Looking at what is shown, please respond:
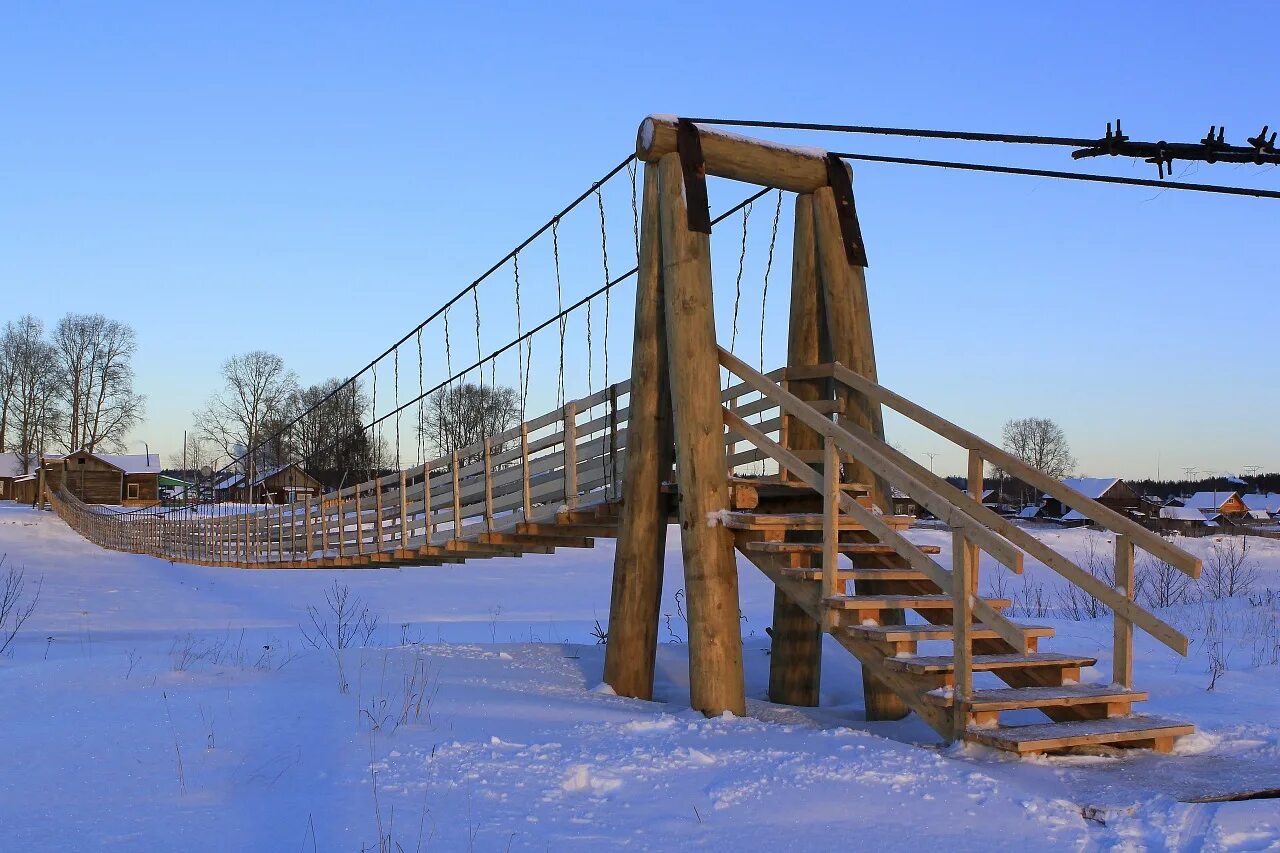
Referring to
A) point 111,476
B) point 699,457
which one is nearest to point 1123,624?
point 699,457

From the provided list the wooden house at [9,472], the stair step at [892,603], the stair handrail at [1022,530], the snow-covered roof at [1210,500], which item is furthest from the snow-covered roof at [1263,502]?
the stair step at [892,603]

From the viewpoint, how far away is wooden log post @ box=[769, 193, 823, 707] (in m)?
8.34

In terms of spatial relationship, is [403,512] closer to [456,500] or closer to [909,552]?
[456,500]

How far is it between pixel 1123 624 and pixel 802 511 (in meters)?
2.86

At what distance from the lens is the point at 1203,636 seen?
33.2ft

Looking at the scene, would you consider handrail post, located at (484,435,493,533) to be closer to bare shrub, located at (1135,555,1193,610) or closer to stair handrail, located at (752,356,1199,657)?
stair handrail, located at (752,356,1199,657)

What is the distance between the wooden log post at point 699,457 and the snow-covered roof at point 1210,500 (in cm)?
8677

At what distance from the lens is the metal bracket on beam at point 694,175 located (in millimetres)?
7410

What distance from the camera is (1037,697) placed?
5.31m

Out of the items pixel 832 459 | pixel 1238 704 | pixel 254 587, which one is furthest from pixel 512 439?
pixel 254 587

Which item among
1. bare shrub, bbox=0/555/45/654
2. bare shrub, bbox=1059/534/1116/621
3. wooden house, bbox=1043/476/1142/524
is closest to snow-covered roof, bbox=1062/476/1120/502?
wooden house, bbox=1043/476/1142/524

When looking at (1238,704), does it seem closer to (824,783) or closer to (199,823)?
(824,783)

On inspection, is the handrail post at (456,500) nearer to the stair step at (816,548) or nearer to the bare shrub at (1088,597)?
the stair step at (816,548)

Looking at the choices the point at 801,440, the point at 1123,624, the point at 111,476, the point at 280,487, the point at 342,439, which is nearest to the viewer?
the point at 1123,624
